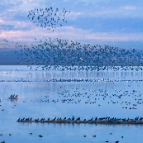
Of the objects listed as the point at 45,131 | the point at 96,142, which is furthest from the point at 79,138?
the point at 45,131

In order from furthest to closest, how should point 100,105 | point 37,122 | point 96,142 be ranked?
point 100,105 < point 37,122 < point 96,142

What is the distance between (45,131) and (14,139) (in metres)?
3.14

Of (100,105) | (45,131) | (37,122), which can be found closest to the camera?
(45,131)

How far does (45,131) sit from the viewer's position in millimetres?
26250

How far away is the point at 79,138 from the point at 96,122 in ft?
12.0

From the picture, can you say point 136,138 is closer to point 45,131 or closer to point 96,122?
point 96,122

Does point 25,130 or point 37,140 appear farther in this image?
point 25,130

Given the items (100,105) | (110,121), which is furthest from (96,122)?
(100,105)

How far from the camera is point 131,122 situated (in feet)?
90.5

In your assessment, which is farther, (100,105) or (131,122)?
(100,105)

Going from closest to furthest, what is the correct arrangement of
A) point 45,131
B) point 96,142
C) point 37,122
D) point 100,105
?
point 96,142
point 45,131
point 37,122
point 100,105

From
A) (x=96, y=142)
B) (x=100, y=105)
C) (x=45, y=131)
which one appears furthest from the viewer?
(x=100, y=105)

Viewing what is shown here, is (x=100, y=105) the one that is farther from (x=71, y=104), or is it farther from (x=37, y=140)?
(x=37, y=140)

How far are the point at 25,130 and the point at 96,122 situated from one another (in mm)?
7388
